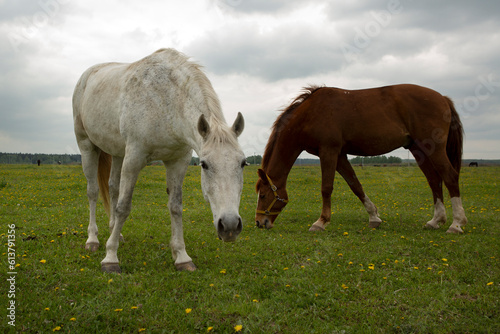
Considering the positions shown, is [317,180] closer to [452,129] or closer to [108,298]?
[452,129]

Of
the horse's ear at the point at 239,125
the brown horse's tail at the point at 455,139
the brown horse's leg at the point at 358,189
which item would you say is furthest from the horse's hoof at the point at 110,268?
the brown horse's tail at the point at 455,139

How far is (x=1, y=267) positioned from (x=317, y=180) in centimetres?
1674

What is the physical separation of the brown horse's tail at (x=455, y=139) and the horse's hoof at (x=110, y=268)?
7004 mm

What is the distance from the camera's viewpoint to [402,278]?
4188 mm

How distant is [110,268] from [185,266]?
3.06 ft

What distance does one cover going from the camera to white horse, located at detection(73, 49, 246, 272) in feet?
11.0

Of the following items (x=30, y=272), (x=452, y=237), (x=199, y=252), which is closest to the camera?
(x=30, y=272)

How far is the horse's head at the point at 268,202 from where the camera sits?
290 inches

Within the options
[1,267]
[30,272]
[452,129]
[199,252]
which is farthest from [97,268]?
[452,129]

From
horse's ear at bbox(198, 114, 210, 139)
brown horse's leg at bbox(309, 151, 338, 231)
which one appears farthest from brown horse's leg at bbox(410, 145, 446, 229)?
horse's ear at bbox(198, 114, 210, 139)

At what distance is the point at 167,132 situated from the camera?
4.26 m

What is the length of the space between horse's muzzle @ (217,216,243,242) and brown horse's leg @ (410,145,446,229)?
5.76 m

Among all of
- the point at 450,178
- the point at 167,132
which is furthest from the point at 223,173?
the point at 450,178

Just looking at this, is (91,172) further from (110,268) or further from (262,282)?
(262,282)
